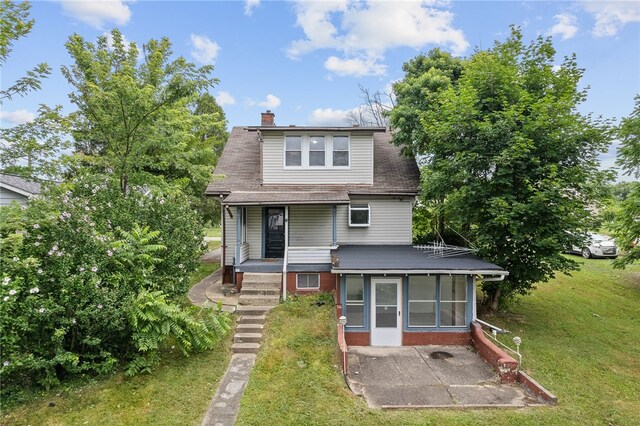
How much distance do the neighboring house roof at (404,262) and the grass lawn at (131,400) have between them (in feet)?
15.4

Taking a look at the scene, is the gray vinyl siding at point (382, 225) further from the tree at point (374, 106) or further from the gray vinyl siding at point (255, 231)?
the tree at point (374, 106)

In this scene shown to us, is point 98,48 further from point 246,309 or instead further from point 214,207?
point 214,207

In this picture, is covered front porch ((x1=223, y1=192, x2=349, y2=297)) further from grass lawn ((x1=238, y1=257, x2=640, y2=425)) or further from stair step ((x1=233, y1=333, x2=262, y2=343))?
stair step ((x1=233, y1=333, x2=262, y2=343))

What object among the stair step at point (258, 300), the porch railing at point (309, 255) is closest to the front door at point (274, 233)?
the porch railing at point (309, 255)

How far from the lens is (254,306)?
1087cm

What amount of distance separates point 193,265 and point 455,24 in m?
15.8

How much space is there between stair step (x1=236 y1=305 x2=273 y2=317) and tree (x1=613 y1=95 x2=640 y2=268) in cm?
1437

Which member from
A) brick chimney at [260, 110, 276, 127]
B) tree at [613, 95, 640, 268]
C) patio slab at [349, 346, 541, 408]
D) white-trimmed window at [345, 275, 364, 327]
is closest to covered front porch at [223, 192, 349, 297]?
white-trimmed window at [345, 275, 364, 327]

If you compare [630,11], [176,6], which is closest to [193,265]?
[176,6]

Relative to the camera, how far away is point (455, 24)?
15344 millimetres

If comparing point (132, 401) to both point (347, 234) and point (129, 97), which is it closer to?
point (129, 97)

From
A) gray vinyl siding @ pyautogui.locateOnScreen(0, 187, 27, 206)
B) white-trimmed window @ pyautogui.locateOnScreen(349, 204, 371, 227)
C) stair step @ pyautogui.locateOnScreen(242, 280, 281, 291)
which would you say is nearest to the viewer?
stair step @ pyautogui.locateOnScreen(242, 280, 281, 291)

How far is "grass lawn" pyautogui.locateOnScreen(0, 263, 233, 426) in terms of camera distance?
19.0 ft

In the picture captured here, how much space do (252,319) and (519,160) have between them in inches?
400
